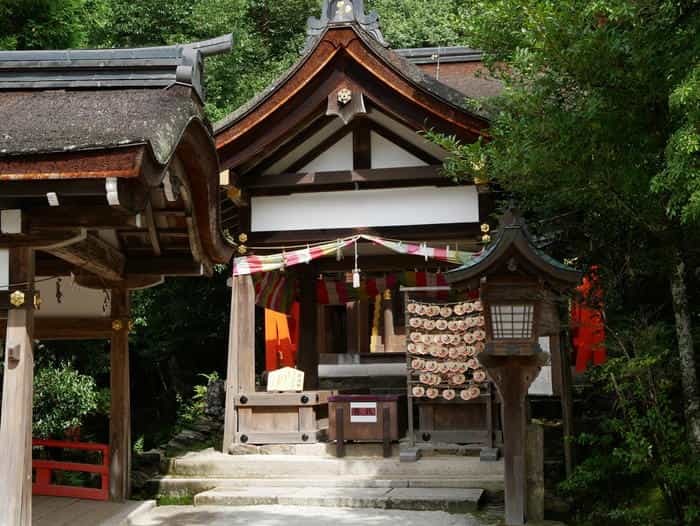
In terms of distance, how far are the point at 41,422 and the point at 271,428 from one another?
346cm

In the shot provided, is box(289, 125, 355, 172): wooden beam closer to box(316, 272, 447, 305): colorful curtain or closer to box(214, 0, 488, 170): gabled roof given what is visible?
box(214, 0, 488, 170): gabled roof

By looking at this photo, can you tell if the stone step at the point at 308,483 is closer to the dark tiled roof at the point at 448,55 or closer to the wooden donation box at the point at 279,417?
the wooden donation box at the point at 279,417

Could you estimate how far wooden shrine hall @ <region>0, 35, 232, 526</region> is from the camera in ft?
20.6

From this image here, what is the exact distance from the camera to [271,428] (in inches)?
511

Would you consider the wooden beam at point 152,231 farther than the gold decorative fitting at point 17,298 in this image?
Yes

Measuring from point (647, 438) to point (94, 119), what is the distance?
5563 millimetres

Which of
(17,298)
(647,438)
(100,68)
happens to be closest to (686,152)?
(647,438)

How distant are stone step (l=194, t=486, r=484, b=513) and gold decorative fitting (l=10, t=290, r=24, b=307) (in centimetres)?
468

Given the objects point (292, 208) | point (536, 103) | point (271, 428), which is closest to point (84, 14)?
point (292, 208)

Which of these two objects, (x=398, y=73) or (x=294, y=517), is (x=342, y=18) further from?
(x=294, y=517)

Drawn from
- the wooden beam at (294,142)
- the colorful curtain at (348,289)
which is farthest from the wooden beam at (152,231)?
the colorful curtain at (348,289)

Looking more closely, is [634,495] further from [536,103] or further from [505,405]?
[536,103]

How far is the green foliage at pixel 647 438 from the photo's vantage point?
795 centimetres

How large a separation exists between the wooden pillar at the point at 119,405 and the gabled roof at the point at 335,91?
3620 mm
